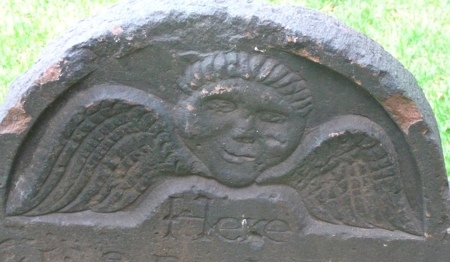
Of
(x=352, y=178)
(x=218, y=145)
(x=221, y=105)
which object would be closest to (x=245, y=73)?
(x=221, y=105)

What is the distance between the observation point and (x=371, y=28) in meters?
5.30

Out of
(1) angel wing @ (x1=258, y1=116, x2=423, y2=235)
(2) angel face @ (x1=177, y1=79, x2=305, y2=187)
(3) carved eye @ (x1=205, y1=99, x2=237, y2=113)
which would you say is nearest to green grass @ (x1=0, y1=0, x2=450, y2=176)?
(1) angel wing @ (x1=258, y1=116, x2=423, y2=235)

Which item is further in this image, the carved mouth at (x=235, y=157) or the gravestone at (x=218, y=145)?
the carved mouth at (x=235, y=157)

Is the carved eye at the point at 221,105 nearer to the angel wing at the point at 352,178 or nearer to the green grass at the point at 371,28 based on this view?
the angel wing at the point at 352,178

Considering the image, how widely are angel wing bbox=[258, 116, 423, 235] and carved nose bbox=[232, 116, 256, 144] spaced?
17cm


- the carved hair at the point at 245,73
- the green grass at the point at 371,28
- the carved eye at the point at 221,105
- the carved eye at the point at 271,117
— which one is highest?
the green grass at the point at 371,28

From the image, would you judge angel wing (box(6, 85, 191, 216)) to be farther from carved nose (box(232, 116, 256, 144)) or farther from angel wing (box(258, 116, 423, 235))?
angel wing (box(258, 116, 423, 235))

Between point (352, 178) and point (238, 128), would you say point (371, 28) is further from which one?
point (238, 128)

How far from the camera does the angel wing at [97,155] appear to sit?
254cm

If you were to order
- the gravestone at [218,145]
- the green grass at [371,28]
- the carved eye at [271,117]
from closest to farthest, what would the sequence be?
the gravestone at [218,145]
the carved eye at [271,117]
the green grass at [371,28]

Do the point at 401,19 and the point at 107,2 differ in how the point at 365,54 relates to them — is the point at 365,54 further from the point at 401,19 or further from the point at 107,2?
the point at 107,2

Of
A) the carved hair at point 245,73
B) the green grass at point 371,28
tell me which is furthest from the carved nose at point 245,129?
the green grass at point 371,28

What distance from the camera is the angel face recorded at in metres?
2.51

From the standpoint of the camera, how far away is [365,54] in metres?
2.47
